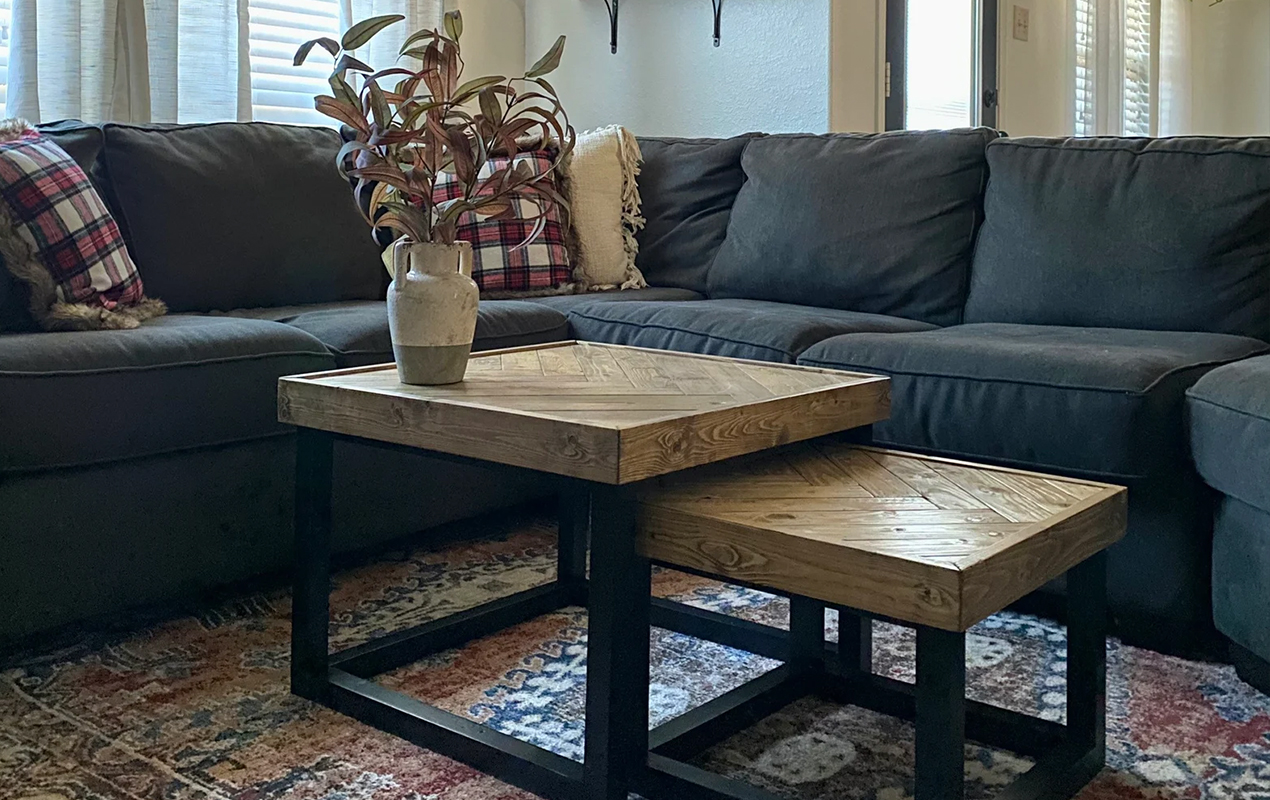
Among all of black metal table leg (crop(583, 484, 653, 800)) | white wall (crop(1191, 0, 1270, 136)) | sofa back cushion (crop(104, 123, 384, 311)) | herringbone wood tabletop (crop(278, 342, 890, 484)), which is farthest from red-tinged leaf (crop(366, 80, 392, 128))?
white wall (crop(1191, 0, 1270, 136))

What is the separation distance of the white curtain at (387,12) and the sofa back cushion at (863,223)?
121 cm

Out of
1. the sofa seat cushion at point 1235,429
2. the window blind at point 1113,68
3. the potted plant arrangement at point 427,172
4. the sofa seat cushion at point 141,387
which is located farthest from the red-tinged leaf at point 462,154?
the window blind at point 1113,68

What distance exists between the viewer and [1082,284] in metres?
2.33

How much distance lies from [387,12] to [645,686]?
2.67 meters

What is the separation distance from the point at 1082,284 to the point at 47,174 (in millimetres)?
1921

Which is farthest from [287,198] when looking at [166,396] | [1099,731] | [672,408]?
[1099,731]

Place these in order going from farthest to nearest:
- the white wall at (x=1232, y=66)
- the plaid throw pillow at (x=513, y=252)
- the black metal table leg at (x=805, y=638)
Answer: the white wall at (x=1232, y=66) → the plaid throw pillow at (x=513, y=252) → the black metal table leg at (x=805, y=638)

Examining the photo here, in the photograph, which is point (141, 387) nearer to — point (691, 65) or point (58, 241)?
point (58, 241)

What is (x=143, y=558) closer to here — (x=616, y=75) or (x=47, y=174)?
(x=47, y=174)

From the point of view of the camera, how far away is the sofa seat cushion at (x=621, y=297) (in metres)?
2.71

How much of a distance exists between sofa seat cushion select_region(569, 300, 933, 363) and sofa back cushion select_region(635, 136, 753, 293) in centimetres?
38

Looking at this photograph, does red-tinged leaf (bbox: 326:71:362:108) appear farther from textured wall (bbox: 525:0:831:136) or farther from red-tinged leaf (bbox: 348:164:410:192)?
textured wall (bbox: 525:0:831:136)

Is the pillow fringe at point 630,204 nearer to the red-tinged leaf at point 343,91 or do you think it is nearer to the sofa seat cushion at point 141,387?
the sofa seat cushion at point 141,387

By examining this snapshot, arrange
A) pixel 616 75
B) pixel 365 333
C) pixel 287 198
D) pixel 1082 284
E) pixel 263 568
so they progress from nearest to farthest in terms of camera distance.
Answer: pixel 263 568 < pixel 365 333 < pixel 1082 284 < pixel 287 198 < pixel 616 75
